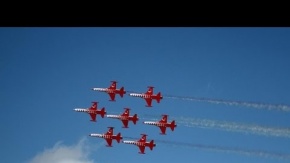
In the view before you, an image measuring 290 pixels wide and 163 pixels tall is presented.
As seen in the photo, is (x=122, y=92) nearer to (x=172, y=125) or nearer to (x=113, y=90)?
(x=113, y=90)

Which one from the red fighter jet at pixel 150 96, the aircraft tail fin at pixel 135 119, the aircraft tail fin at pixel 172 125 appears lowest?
the aircraft tail fin at pixel 172 125

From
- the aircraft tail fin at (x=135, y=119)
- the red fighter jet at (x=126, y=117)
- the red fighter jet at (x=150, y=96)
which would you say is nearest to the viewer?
the red fighter jet at (x=150, y=96)

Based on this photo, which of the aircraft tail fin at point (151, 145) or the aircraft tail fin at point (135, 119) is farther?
the aircraft tail fin at point (135, 119)

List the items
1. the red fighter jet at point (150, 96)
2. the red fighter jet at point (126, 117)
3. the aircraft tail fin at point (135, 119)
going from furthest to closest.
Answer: the red fighter jet at point (126, 117)
the aircraft tail fin at point (135, 119)
the red fighter jet at point (150, 96)

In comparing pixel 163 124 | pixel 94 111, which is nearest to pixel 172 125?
pixel 163 124

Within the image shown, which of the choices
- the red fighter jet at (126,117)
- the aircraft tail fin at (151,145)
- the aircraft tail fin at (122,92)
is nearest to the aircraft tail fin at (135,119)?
the red fighter jet at (126,117)

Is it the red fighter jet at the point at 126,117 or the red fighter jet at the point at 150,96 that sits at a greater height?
the red fighter jet at the point at 150,96

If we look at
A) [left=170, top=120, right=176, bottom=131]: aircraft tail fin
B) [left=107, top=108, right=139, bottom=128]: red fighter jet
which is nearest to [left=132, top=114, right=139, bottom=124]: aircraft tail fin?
[left=107, top=108, right=139, bottom=128]: red fighter jet

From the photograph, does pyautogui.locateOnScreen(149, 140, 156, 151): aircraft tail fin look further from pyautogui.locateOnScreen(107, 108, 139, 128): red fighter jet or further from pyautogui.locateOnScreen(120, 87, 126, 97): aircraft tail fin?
pyautogui.locateOnScreen(120, 87, 126, 97): aircraft tail fin

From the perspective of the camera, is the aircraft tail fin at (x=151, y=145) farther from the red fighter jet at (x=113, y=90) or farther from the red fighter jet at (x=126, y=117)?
the red fighter jet at (x=113, y=90)

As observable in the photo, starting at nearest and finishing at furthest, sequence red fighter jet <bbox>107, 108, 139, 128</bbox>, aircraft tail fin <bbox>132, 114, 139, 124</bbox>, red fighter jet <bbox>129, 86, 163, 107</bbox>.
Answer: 1. red fighter jet <bbox>129, 86, 163, 107</bbox>
2. aircraft tail fin <bbox>132, 114, 139, 124</bbox>
3. red fighter jet <bbox>107, 108, 139, 128</bbox>
